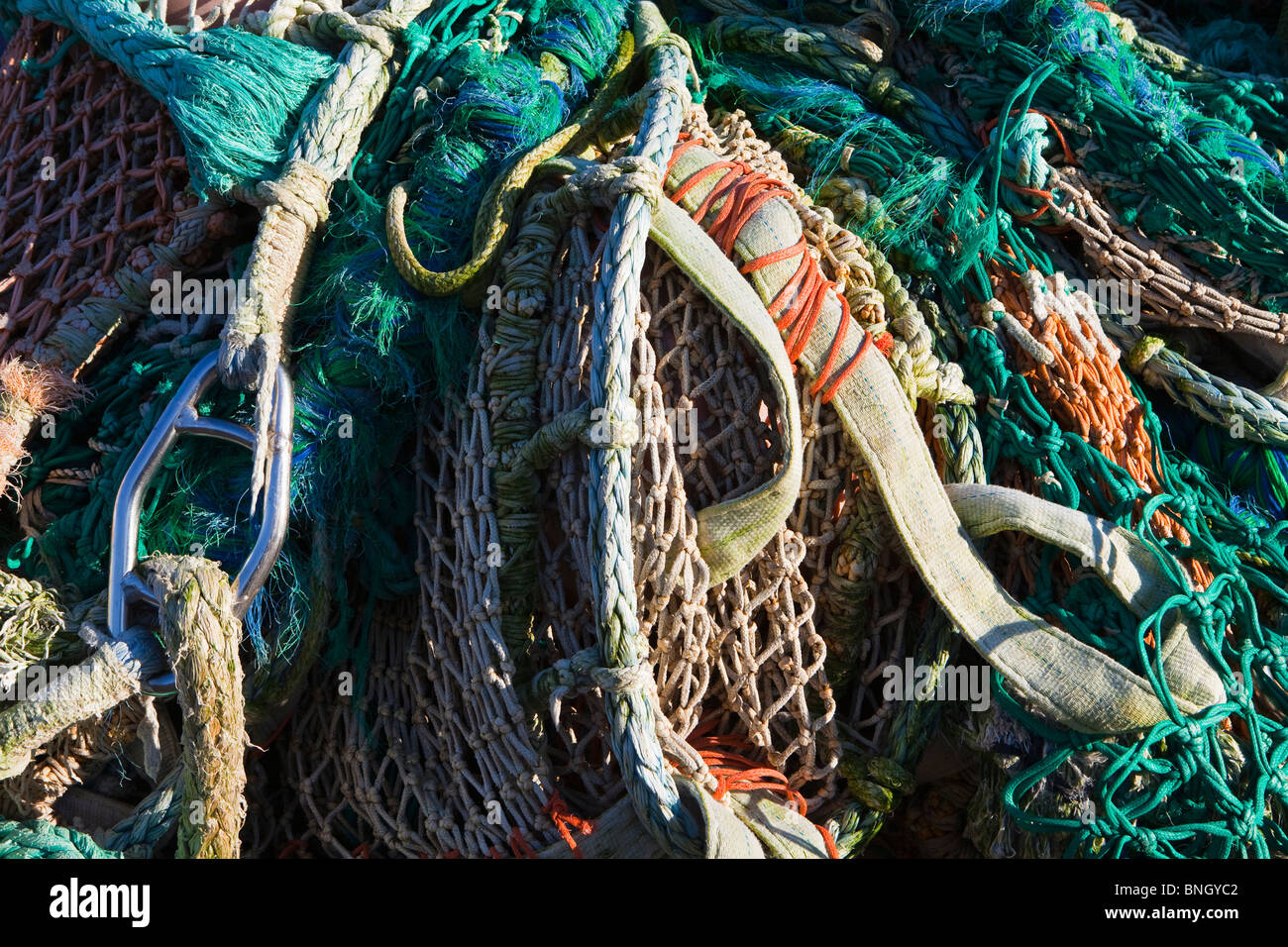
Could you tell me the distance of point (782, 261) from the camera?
6.26 feet

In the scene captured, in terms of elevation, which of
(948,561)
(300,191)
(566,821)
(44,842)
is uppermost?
(300,191)

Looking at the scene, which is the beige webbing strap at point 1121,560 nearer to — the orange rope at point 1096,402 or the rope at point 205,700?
the orange rope at point 1096,402

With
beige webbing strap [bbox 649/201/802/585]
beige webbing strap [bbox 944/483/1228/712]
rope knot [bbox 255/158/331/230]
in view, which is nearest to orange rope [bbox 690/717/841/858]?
beige webbing strap [bbox 649/201/802/585]

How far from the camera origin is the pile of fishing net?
1.77 m

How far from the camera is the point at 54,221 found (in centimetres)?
215

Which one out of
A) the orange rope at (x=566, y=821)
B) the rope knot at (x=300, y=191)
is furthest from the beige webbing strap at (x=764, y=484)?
the rope knot at (x=300, y=191)

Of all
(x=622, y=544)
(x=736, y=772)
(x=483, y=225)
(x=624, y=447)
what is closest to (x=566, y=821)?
(x=736, y=772)

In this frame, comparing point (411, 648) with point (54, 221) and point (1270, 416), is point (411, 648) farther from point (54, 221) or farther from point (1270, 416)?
point (1270, 416)

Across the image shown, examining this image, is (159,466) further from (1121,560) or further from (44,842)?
(1121,560)

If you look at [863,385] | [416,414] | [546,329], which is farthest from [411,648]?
[863,385]

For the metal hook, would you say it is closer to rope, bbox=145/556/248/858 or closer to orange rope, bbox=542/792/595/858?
rope, bbox=145/556/248/858

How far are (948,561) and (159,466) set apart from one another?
48.9 inches

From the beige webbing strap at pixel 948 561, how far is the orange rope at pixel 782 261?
0.01m

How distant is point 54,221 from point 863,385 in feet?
4.80
